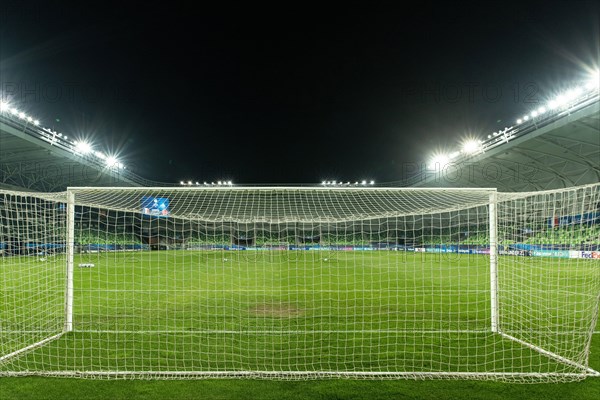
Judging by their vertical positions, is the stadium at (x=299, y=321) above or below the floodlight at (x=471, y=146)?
below

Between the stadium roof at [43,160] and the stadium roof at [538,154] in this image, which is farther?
the stadium roof at [43,160]

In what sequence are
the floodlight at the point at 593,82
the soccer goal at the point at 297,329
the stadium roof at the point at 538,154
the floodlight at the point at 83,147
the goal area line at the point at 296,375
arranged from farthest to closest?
the floodlight at the point at 83,147, the stadium roof at the point at 538,154, the floodlight at the point at 593,82, the soccer goal at the point at 297,329, the goal area line at the point at 296,375

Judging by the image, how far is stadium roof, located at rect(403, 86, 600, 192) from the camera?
724 inches

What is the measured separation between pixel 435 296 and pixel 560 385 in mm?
5224

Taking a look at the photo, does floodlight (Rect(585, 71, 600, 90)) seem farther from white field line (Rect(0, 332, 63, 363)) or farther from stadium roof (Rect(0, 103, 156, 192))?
stadium roof (Rect(0, 103, 156, 192))

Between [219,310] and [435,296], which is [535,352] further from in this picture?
[219,310]

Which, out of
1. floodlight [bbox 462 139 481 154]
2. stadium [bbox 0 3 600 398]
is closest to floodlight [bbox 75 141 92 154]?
stadium [bbox 0 3 600 398]

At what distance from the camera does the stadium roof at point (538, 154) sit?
724 inches

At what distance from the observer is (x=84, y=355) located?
4.77 m

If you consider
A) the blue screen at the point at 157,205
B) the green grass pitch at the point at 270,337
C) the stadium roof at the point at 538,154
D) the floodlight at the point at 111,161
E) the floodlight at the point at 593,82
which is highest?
the floodlight at the point at 593,82

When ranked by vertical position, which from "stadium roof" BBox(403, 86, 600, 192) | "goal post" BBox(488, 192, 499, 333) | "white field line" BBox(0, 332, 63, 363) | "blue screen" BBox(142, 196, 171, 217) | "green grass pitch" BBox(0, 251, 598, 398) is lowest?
"green grass pitch" BBox(0, 251, 598, 398)

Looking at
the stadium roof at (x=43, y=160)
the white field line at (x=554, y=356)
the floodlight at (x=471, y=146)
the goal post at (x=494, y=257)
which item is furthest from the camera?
the floodlight at (x=471, y=146)

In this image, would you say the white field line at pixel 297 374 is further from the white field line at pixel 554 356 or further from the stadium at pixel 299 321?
the white field line at pixel 554 356

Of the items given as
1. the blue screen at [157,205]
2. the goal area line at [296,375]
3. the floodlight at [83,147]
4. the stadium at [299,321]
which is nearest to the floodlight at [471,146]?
the stadium at [299,321]
